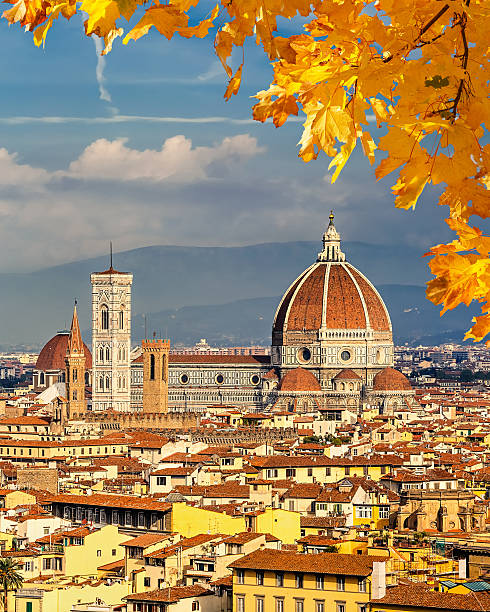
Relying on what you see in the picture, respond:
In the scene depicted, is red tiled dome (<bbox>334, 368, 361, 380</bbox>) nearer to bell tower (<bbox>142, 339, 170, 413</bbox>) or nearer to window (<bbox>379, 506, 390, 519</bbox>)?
bell tower (<bbox>142, 339, 170, 413</bbox>)

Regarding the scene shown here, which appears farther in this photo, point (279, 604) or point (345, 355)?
point (345, 355)

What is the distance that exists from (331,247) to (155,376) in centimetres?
2504

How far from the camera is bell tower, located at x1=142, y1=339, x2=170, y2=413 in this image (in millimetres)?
87750

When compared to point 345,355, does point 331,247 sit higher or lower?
higher

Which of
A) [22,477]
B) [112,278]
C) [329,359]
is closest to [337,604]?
[22,477]

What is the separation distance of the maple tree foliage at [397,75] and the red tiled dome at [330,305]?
319 feet

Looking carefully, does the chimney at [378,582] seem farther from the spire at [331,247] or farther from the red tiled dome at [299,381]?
the spire at [331,247]

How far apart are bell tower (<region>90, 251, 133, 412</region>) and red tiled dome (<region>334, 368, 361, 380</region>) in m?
13.8

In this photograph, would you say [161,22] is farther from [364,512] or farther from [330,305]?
[330,305]

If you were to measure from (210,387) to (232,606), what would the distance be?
79.0 metres

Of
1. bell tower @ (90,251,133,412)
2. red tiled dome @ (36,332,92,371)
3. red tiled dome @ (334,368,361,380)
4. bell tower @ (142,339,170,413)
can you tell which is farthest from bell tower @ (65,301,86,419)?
red tiled dome @ (36,332,92,371)

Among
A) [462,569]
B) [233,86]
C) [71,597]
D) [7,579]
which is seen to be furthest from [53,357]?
[233,86]

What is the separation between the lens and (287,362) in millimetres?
100062

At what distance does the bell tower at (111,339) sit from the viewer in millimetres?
92750
